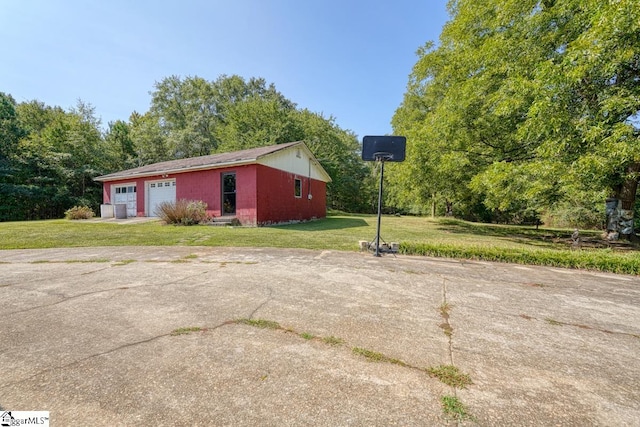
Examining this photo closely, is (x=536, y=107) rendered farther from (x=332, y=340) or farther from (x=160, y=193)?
(x=160, y=193)

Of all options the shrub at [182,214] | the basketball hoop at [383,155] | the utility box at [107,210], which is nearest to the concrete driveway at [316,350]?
the basketball hoop at [383,155]

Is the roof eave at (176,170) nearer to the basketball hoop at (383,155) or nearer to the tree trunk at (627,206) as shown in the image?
the basketball hoop at (383,155)

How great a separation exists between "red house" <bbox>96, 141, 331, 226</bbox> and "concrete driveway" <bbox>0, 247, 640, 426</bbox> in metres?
8.12

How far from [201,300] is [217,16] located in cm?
1104

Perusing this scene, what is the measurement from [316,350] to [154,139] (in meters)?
30.4

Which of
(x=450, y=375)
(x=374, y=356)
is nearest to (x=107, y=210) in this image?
(x=374, y=356)

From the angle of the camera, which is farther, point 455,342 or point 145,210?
point 145,210

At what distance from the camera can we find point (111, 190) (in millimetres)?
17156

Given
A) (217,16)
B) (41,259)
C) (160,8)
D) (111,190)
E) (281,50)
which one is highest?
(281,50)

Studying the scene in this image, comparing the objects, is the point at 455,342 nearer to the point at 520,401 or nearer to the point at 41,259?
the point at 520,401

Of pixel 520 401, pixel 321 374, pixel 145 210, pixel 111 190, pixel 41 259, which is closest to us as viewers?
pixel 520 401

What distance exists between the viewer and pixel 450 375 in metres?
1.72

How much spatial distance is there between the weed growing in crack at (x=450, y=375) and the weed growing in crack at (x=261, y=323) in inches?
50.9

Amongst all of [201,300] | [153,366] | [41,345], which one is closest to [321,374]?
[153,366]
